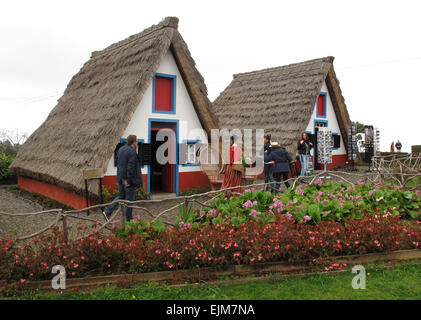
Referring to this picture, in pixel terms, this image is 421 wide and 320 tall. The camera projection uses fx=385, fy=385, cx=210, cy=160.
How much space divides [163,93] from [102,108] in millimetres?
1832

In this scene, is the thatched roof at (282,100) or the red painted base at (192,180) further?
the thatched roof at (282,100)

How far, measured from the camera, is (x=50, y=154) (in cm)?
1210

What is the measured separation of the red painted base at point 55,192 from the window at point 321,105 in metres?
12.1

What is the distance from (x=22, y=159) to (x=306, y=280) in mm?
12560

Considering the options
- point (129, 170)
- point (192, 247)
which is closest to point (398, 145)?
point (129, 170)

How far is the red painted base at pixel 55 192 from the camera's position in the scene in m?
9.98

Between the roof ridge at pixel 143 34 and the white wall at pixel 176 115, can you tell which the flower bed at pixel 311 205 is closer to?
the white wall at pixel 176 115

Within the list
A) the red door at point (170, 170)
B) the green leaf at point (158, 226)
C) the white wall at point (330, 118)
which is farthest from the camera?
the white wall at point (330, 118)

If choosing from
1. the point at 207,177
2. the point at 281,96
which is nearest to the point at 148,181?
the point at 207,177

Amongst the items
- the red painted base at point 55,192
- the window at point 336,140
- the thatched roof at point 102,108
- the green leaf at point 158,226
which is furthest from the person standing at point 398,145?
the green leaf at point 158,226

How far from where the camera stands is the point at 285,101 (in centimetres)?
1755

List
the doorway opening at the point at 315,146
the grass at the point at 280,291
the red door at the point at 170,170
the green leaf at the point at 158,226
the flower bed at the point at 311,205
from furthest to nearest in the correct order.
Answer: the doorway opening at the point at 315,146, the red door at the point at 170,170, the flower bed at the point at 311,205, the green leaf at the point at 158,226, the grass at the point at 280,291

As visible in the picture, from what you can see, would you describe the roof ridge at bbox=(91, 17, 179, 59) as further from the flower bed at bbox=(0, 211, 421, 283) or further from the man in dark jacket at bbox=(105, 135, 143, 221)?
the flower bed at bbox=(0, 211, 421, 283)

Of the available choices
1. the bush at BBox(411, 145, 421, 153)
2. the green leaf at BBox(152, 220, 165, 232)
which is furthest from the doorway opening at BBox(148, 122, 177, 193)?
the bush at BBox(411, 145, 421, 153)
